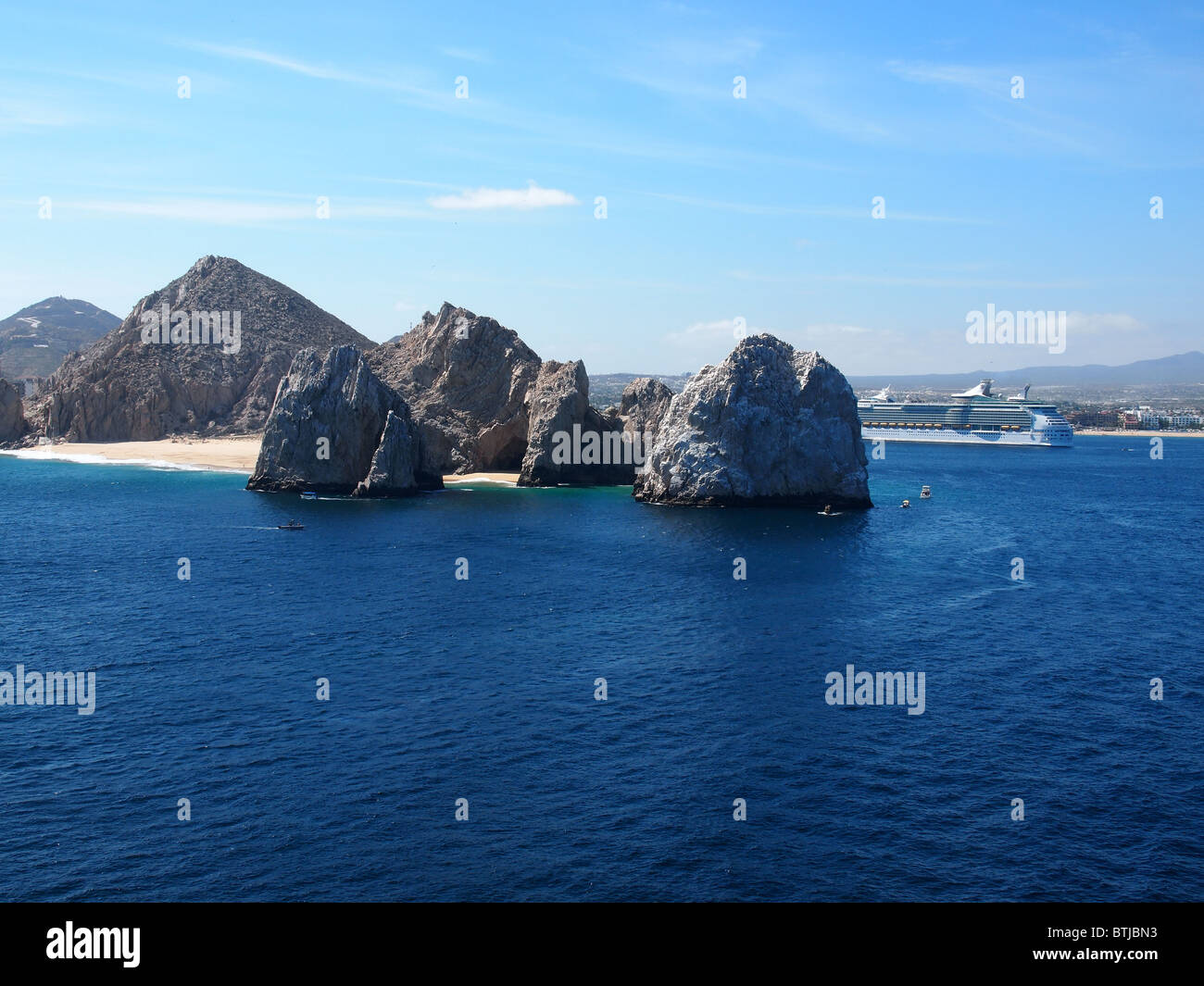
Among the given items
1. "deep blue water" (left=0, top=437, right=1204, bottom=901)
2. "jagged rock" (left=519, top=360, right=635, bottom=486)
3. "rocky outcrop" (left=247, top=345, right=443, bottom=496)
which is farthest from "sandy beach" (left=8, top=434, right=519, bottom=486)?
"deep blue water" (left=0, top=437, right=1204, bottom=901)

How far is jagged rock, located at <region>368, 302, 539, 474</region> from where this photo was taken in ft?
497

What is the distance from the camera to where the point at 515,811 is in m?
35.6

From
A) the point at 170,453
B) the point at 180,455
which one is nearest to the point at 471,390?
the point at 180,455

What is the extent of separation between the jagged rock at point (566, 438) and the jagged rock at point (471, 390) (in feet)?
32.2

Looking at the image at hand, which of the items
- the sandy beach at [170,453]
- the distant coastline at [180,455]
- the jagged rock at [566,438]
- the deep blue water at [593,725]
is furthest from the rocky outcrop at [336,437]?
the deep blue water at [593,725]

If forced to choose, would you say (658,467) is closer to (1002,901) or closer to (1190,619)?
(1190,619)

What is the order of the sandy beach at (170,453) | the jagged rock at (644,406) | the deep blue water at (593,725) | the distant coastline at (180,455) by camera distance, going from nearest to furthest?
the deep blue water at (593,725) → the distant coastline at (180,455) → the jagged rock at (644,406) → the sandy beach at (170,453)

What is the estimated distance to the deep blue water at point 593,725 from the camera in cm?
3186

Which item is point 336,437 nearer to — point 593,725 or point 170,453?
point 170,453

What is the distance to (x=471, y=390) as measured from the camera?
154 metres

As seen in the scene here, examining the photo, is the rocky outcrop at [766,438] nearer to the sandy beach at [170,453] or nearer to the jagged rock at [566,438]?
the jagged rock at [566,438]
